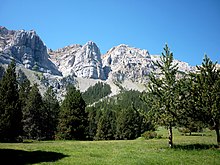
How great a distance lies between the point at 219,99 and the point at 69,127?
1729 inches

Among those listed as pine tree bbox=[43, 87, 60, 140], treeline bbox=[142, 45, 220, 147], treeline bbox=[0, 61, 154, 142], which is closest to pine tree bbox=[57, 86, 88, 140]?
treeline bbox=[0, 61, 154, 142]

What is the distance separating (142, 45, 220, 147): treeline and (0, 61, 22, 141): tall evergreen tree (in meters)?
36.2

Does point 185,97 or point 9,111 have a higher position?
point 185,97

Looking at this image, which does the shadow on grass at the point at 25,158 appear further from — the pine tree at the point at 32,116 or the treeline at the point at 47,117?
the pine tree at the point at 32,116

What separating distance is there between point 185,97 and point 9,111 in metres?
41.6

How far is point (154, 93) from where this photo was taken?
3192cm

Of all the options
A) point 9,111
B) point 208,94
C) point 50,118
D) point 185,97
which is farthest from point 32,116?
point 208,94

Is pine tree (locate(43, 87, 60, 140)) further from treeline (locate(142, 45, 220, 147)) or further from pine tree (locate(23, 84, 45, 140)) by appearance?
Result: treeline (locate(142, 45, 220, 147))

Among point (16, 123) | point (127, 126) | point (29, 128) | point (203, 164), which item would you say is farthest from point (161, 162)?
point (127, 126)

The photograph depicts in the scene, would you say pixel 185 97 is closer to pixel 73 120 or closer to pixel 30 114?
pixel 73 120

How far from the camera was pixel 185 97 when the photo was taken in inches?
1223

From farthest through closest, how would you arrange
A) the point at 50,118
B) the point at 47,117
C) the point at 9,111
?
the point at 50,118, the point at 47,117, the point at 9,111

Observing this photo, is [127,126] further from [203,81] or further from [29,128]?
[203,81]

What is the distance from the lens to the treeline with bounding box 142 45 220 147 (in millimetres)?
29031
